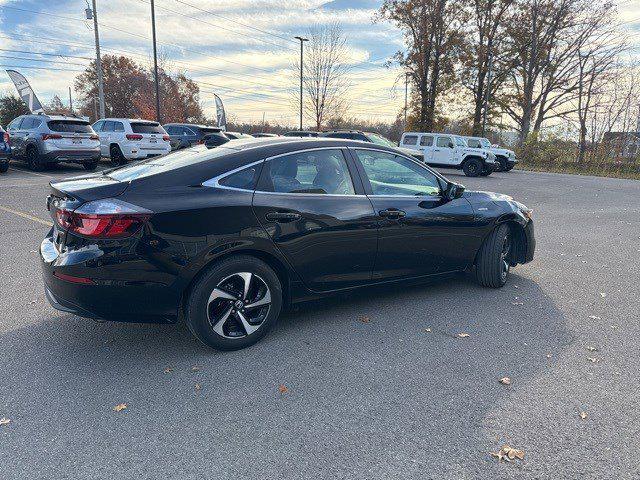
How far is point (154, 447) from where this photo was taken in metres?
2.40

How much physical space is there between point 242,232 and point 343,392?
4.17 feet

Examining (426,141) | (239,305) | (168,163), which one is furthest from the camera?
(426,141)

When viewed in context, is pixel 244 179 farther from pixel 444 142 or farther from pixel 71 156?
pixel 444 142

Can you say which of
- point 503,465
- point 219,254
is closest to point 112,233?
point 219,254

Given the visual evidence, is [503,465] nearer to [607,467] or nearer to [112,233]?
[607,467]

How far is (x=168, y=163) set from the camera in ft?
11.8

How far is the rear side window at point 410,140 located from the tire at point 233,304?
2123cm

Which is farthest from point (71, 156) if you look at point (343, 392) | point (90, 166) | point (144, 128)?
point (343, 392)

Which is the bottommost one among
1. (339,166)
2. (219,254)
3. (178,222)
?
(219,254)

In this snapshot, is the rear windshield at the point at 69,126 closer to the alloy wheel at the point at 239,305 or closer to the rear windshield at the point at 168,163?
the rear windshield at the point at 168,163

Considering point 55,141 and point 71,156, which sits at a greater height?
point 55,141

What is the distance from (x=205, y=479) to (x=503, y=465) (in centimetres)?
144

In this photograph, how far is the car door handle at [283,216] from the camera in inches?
135

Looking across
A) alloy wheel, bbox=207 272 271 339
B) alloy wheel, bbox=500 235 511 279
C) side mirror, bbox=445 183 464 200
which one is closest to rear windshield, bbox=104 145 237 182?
alloy wheel, bbox=207 272 271 339
